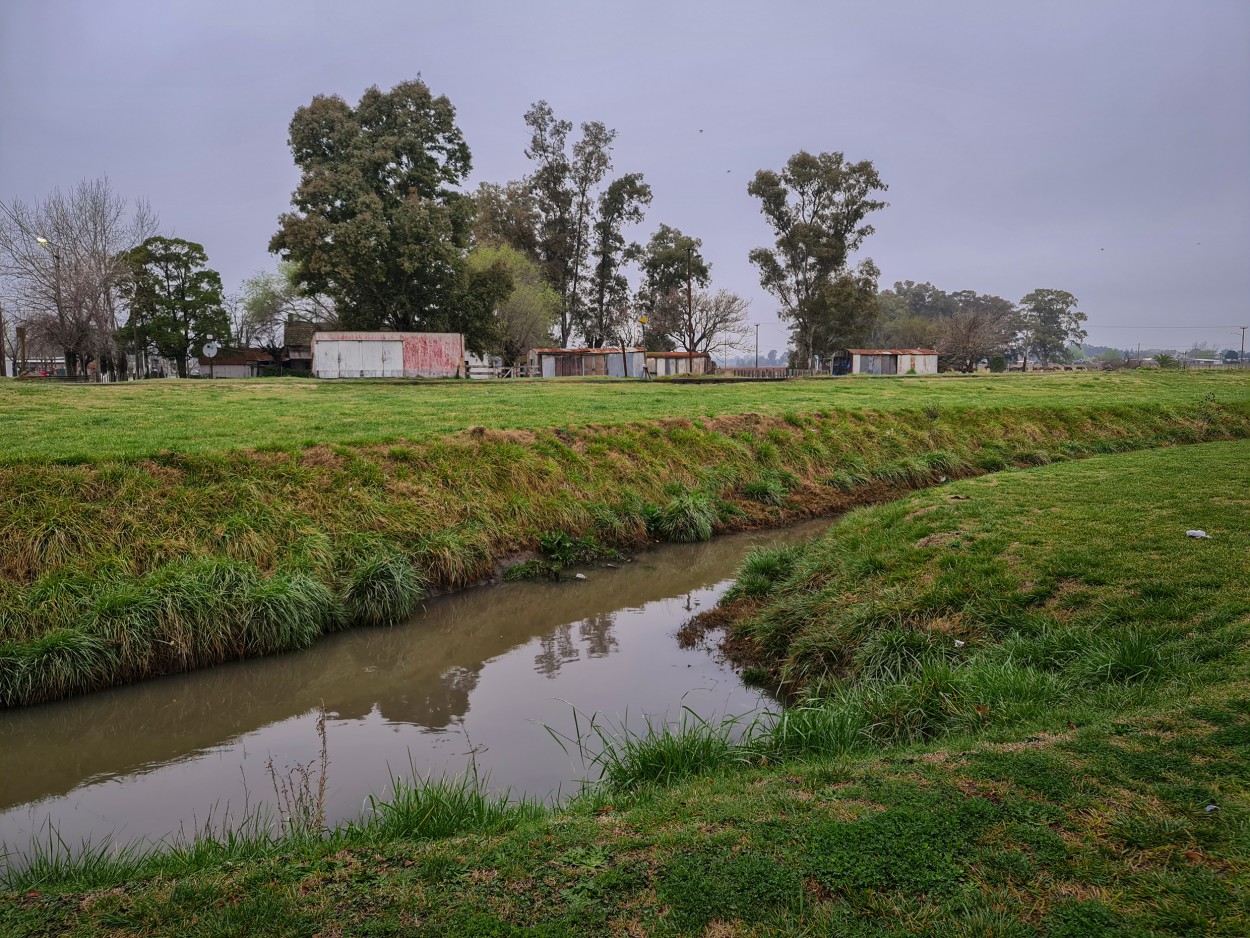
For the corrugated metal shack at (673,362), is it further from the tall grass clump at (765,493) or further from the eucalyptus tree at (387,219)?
the tall grass clump at (765,493)

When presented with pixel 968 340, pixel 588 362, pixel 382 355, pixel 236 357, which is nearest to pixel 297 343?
pixel 236 357

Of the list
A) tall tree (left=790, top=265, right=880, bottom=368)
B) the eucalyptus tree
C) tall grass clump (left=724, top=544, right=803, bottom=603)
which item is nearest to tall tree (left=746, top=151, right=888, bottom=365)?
tall tree (left=790, top=265, right=880, bottom=368)

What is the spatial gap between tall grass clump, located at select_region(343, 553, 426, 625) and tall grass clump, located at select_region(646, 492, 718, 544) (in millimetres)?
4803

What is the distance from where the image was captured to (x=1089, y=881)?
2.86 m

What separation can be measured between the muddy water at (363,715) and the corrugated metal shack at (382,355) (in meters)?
32.9

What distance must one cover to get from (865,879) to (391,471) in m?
9.71

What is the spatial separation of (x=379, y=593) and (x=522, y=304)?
54419mm

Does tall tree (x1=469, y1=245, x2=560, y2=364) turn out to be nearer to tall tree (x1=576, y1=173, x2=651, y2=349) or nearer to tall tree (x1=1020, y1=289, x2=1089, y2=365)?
tall tree (x1=576, y1=173, x2=651, y2=349)

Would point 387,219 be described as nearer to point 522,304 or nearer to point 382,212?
point 382,212

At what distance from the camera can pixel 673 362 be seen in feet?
198

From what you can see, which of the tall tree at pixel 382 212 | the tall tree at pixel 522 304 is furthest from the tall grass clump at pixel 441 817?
the tall tree at pixel 522 304

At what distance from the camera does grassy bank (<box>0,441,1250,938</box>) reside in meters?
2.86

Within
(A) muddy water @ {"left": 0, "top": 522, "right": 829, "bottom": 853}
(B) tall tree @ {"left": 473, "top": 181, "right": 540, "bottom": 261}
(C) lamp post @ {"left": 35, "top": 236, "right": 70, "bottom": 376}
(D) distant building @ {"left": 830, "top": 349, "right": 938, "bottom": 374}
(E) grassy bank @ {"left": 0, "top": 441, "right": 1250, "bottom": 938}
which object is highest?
(B) tall tree @ {"left": 473, "top": 181, "right": 540, "bottom": 261}

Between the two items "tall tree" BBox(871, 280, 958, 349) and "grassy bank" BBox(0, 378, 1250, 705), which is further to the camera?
"tall tree" BBox(871, 280, 958, 349)
